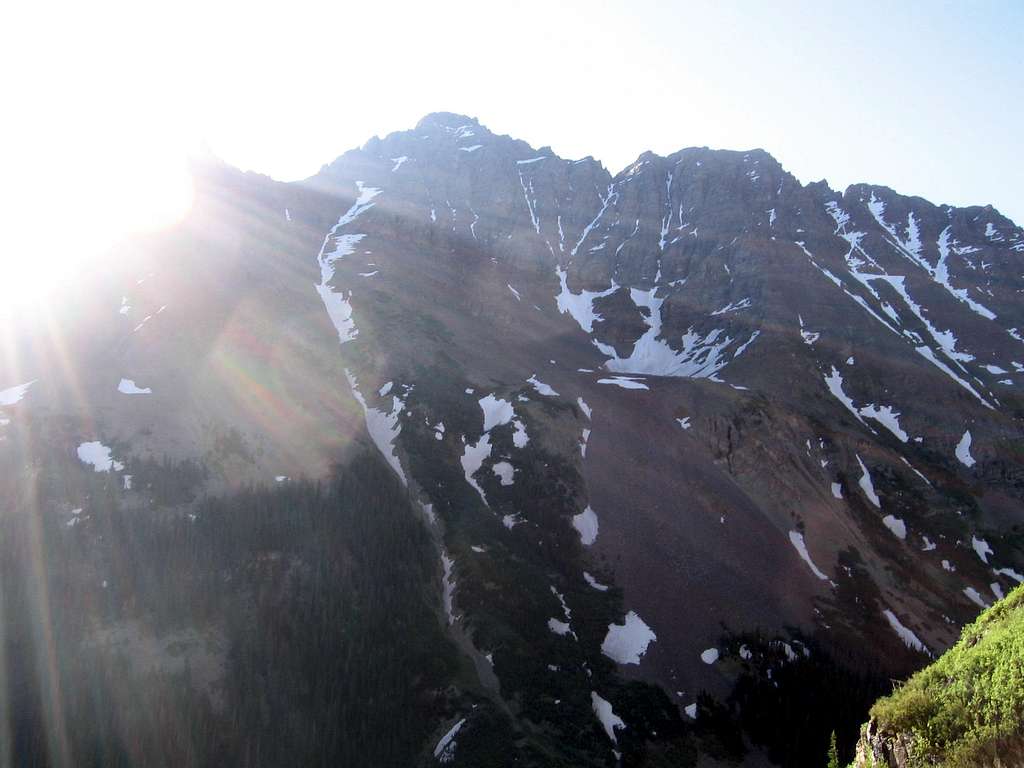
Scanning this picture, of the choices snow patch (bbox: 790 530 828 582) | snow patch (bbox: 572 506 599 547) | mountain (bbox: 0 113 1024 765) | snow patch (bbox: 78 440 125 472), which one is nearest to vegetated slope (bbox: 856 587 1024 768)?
mountain (bbox: 0 113 1024 765)

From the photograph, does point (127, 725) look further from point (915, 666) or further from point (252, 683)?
point (915, 666)

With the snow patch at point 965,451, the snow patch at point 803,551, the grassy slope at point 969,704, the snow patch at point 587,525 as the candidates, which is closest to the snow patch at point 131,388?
the snow patch at point 587,525

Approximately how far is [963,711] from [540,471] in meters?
77.6

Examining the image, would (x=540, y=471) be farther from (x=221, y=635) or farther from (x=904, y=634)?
(x=904, y=634)

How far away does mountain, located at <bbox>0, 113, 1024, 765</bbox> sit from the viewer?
204 feet

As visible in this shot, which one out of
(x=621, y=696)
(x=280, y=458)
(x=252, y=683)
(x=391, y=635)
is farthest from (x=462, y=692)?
(x=280, y=458)

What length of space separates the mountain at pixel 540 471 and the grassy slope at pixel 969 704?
4597 cm

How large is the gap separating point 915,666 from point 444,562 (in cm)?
5259

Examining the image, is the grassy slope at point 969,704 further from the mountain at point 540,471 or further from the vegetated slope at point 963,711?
the mountain at point 540,471

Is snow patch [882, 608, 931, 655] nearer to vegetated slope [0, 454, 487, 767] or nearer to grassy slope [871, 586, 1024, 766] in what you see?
vegetated slope [0, 454, 487, 767]

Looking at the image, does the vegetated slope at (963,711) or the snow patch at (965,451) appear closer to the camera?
the vegetated slope at (963,711)

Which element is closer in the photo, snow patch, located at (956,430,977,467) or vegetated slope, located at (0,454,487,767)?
vegetated slope, located at (0,454,487,767)

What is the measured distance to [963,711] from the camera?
44.0 ft

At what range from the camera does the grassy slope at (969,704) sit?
1253cm
